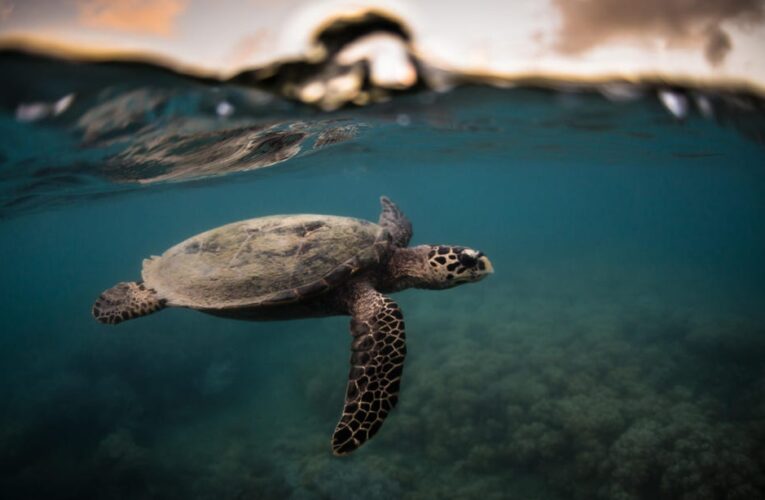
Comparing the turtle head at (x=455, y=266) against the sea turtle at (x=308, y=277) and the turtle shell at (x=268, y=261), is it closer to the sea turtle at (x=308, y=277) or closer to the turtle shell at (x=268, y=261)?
the sea turtle at (x=308, y=277)

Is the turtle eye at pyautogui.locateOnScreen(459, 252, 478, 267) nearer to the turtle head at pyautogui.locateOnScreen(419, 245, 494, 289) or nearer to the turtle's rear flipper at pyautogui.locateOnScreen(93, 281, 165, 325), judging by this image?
the turtle head at pyautogui.locateOnScreen(419, 245, 494, 289)

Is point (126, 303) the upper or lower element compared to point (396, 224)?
lower

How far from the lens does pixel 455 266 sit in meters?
6.58

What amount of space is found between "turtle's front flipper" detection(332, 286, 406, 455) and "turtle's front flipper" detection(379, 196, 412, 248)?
6.77ft

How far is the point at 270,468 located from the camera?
1044cm

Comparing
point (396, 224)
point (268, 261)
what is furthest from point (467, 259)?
point (268, 261)

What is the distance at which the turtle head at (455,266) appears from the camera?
21.4 ft

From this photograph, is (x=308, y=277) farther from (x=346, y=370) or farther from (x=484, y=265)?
(x=346, y=370)

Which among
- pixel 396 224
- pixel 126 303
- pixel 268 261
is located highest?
pixel 396 224

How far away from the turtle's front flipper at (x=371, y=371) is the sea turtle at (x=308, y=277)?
0.02 m

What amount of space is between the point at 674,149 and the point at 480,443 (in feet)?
70.9

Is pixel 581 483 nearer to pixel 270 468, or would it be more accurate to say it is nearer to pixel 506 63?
pixel 270 468

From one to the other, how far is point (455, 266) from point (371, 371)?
7.83 ft

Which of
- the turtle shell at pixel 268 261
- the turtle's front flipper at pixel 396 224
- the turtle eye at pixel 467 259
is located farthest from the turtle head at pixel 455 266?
the turtle's front flipper at pixel 396 224
